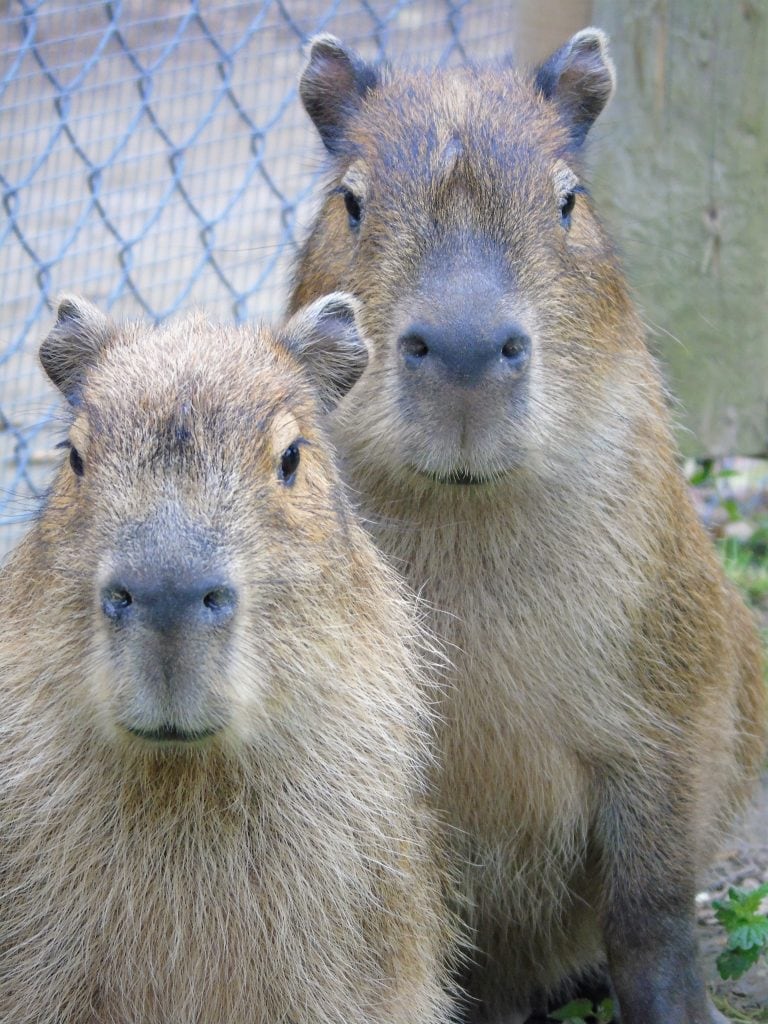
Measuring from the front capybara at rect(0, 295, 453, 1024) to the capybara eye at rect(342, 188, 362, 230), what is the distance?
2.08 feet

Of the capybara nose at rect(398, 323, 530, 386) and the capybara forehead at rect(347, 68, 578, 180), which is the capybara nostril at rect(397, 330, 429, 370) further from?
the capybara forehead at rect(347, 68, 578, 180)

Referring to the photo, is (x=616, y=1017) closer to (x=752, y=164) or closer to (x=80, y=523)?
(x=80, y=523)

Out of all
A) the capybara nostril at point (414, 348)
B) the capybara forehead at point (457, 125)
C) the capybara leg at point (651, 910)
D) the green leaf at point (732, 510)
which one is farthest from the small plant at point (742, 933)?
the green leaf at point (732, 510)

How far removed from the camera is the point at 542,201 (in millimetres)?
4215

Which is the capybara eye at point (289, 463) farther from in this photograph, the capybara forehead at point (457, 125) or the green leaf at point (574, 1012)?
the green leaf at point (574, 1012)

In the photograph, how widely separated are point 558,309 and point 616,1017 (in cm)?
207

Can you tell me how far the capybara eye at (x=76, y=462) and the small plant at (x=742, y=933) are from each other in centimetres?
230

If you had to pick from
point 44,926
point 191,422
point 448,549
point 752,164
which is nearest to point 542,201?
point 448,549

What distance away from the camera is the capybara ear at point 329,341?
3.93 m

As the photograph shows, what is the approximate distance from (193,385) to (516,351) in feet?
2.73

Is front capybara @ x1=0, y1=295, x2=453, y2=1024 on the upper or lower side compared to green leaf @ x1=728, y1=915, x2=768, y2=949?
upper

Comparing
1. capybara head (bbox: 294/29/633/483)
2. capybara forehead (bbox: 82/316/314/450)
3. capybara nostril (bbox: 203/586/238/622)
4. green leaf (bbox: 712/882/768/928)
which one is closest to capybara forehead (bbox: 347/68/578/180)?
capybara head (bbox: 294/29/633/483)

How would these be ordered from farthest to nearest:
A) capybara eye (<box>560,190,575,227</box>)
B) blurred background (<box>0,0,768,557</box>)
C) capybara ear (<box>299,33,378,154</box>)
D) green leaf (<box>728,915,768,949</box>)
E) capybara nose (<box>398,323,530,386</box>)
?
blurred background (<box>0,0,768,557</box>) → capybara ear (<box>299,33,378,154</box>) → green leaf (<box>728,915,768,949</box>) → capybara eye (<box>560,190,575,227</box>) → capybara nose (<box>398,323,530,386</box>)

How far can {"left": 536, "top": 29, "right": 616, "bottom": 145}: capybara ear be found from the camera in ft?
15.4
